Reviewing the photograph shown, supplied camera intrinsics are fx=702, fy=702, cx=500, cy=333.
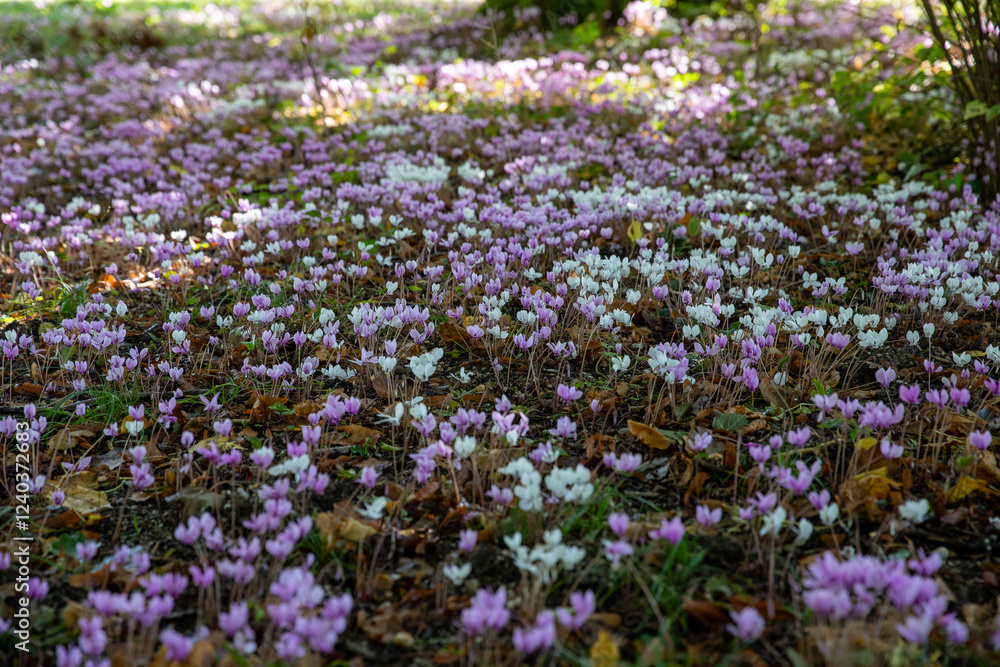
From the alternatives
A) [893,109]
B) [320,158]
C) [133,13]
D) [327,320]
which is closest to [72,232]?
[320,158]

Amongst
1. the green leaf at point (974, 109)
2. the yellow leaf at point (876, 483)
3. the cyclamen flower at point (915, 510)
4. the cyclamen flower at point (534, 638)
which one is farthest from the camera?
the green leaf at point (974, 109)

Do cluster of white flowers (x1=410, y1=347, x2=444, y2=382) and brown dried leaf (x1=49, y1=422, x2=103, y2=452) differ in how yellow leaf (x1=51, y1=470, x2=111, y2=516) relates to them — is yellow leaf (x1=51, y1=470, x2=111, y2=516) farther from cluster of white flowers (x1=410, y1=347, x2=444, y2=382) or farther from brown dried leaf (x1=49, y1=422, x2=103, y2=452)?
cluster of white flowers (x1=410, y1=347, x2=444, y2=382)

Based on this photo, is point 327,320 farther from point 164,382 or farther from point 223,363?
point 164,382

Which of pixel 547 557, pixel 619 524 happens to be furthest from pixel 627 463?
pixel 547 557

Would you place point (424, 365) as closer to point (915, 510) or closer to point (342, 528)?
point (342, 528)

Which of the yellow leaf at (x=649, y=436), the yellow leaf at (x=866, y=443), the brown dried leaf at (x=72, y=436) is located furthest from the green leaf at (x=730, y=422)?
the brown dried leaf at (x=72, y=436)

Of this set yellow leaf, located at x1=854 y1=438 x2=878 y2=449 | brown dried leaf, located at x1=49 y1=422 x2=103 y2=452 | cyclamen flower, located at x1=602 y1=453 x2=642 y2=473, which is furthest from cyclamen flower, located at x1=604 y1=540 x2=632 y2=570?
brown dried leaf, located at x1=49 y1=422 x2=103 y2=452

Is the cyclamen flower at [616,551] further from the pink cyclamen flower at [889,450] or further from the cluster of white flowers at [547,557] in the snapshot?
the pink cyclamen flower at [889,450]
